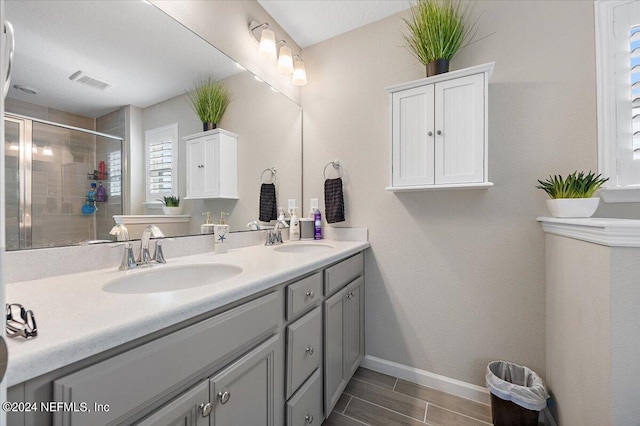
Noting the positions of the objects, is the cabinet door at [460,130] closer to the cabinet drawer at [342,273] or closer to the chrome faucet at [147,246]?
the cabinet drawer at [342,273]

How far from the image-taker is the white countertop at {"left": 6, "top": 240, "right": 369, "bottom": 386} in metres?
0.43

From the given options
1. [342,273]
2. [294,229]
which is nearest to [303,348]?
[342,273]

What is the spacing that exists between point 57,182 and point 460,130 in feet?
5.79

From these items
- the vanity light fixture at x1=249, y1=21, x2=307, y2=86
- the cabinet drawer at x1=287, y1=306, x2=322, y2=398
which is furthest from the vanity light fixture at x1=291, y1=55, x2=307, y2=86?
the cabinet drawer at x1=287, y1=306, x2=322, y2=398

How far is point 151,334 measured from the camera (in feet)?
1.92

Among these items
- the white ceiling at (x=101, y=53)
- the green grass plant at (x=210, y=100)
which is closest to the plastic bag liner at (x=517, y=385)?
the green grass plant at (x=210, y=100)

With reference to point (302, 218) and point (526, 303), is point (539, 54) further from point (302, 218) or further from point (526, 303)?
point (302, 218)

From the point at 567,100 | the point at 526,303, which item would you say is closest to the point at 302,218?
the point at 526,303

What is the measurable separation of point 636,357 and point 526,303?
0.67 metres

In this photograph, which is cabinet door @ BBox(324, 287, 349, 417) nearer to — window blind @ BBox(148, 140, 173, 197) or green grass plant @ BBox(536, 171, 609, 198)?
window blind @ BBox(148, 140, 173, 197)

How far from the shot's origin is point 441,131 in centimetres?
148

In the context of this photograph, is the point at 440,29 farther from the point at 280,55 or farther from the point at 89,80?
the point at 89,80

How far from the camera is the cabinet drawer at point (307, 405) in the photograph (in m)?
1.02

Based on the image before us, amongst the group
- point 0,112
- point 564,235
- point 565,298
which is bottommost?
point 565,298
